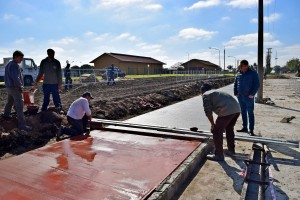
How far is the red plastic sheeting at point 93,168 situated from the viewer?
338 centimetres

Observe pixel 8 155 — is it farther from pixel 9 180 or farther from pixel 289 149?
pixel 289 149

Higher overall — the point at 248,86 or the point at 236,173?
the point at 248,86

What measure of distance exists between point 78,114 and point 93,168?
2.12 meters

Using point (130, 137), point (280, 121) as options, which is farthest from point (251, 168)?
point (280, 121)

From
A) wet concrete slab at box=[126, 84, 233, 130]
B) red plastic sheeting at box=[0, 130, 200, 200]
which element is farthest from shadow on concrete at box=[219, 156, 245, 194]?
wet concrete slab at box=[126, 84, 233, 130]

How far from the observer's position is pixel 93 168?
13.6ft

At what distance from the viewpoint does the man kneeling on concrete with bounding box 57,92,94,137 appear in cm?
602

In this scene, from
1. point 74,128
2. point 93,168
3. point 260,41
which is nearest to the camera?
point 93,168

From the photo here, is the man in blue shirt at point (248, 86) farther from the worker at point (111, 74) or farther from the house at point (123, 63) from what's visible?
the house at point (123, 63)

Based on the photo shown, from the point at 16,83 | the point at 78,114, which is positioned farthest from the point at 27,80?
the point at 78,114

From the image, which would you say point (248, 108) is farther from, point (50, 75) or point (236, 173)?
point (50, 75)

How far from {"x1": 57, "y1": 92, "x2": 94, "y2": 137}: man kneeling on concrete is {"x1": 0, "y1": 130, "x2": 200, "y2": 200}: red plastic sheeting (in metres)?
0.48

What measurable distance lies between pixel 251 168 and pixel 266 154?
801mm

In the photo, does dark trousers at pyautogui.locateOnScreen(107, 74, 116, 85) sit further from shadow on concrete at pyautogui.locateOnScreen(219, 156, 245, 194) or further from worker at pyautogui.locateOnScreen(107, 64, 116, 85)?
shadow on concrete at pyautogui.locateOnScreen(219, 156, 245, 194)
